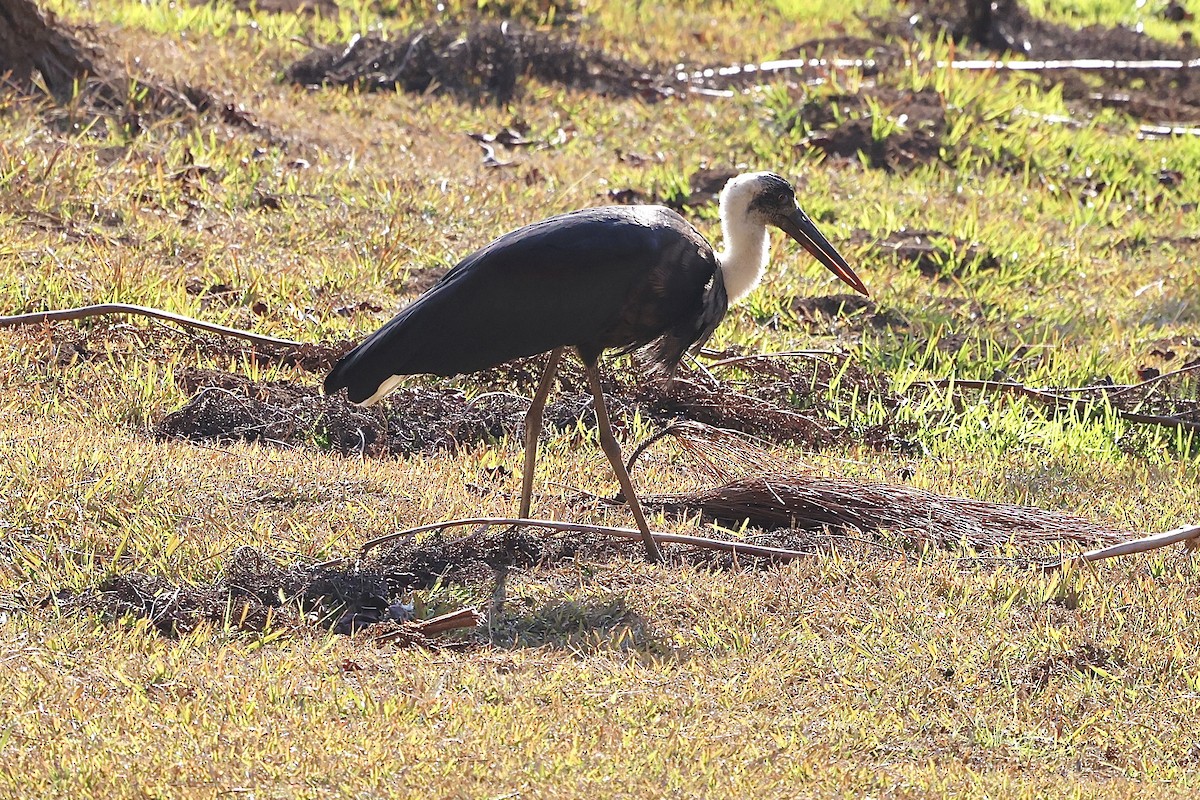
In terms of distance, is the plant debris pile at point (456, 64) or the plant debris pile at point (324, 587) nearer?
the plant debris pile at point (324, 587)

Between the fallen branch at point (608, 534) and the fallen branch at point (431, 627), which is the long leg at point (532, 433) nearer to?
the fallen branch at point (608, 534)

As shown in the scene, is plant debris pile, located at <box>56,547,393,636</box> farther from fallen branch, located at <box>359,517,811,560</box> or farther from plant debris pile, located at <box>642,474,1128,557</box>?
plant debris pile, located at <box>642,474,1128,557</box>

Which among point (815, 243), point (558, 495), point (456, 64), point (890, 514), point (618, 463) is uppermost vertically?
point (815, 243)

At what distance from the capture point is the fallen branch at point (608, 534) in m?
4.40

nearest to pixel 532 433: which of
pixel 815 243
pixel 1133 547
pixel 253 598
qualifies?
pixel 253 598

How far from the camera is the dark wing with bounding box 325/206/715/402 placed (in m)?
4.60

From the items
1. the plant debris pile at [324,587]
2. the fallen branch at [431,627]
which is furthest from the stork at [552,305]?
the fallen branch at [431,627]

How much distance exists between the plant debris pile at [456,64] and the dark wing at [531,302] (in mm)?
5506

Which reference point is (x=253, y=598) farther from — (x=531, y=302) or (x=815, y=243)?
(x=815, y=243)

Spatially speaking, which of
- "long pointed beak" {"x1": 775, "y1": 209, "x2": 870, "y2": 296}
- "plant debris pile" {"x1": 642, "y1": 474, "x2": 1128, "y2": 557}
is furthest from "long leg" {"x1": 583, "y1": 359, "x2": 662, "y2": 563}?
"long pointed beak" {"x1": 775, "y1": 209, "x2": 870, "y2": 296}

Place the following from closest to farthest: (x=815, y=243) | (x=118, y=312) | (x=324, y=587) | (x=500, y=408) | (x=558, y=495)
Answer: (x=324, y=587) < (x=558, y=495) < (x=815, y=243) < (x=500, y=408) < (x=118, y=312)

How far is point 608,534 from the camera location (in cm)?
459

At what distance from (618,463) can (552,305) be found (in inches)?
20.7

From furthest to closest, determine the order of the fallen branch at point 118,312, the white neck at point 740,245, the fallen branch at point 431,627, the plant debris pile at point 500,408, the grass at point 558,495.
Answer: the fallen branch at point 118,312 < the plant debris pile at point 500,408 < the white neck at point 740,245 < the fallen branch at point 431,627 < the grass at point 558,495
